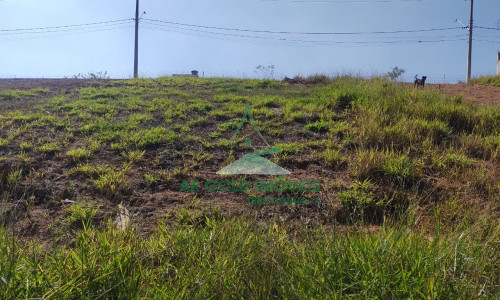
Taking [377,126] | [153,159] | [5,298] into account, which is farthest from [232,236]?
[377,126]

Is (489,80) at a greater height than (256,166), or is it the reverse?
(489,80)

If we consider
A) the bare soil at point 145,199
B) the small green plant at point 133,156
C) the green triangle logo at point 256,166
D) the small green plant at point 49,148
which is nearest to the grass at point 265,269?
the bare soil at point 145,199

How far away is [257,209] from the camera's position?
3473 mm

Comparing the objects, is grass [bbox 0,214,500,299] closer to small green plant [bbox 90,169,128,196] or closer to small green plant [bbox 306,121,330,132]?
small green plant [bbox 90,169,128,196]

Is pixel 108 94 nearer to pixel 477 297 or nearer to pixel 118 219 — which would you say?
pixel 118 219

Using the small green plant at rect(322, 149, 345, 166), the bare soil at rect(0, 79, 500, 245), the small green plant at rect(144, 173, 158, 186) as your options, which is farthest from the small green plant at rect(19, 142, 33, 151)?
the small green plant at rect(322, 149, 345, 166)

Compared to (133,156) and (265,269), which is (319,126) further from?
(265,269)

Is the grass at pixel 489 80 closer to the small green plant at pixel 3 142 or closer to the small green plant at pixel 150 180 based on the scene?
the small green plant at pixel 150 180

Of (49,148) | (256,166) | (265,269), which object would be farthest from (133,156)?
(265,269)

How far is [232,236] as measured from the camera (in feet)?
8.41

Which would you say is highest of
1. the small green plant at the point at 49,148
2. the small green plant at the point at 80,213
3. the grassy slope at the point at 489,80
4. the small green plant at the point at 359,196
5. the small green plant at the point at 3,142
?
the grassy slope at the point at 489,80

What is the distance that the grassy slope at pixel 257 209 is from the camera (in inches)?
80.0

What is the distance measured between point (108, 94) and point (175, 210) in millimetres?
5726

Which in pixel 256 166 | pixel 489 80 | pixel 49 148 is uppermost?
pixel 489 80
